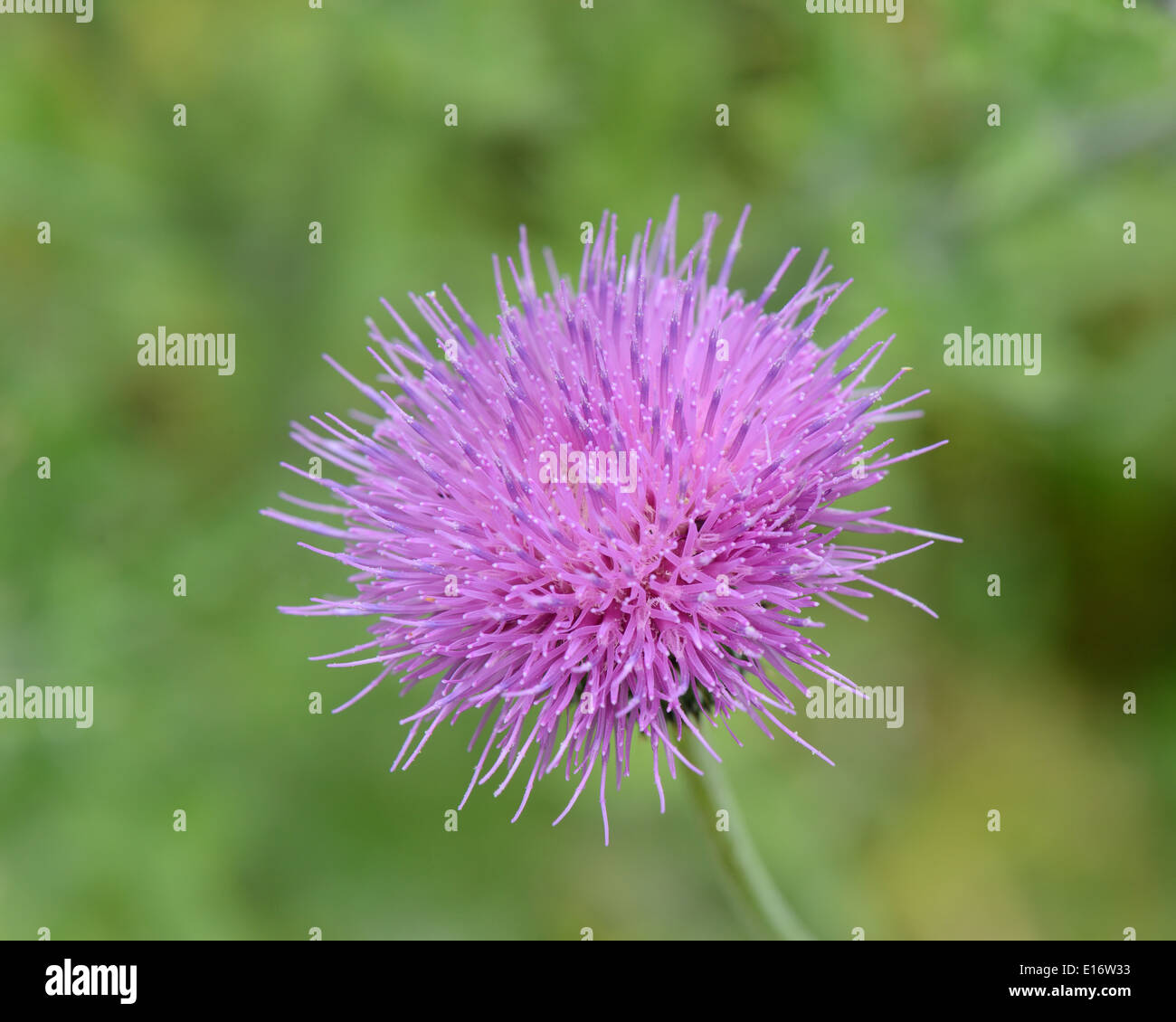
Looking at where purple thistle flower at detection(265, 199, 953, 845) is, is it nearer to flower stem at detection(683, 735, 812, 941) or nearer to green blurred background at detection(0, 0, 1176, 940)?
flower stem at detection(683, 735, 812, 941)

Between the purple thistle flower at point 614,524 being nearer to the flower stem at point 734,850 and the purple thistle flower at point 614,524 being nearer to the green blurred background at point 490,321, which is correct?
the flower stem at point 734,850

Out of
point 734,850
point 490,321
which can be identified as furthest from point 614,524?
point 490,321

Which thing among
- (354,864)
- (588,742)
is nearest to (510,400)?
(588,742)

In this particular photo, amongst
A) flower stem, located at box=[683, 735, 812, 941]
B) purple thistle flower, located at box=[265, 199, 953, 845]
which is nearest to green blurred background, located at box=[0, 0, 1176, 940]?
flower stem, located at box=[683, 735, 812, 941]

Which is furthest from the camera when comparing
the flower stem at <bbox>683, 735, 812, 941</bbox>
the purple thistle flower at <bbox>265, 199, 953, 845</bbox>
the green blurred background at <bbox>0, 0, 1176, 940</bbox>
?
the green blurred background at <bbox>0, 0, 1176, 940</bbox>

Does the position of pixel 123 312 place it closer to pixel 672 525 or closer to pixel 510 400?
pixel 510 400

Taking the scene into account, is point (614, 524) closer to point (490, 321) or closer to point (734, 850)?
point (734, 850)
